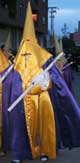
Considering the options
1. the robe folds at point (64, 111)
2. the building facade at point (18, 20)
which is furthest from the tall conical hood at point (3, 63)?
the building facade at point (18, 20)

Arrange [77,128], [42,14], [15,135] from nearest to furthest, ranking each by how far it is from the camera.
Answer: [15,135]
[77,128]
[42,14]

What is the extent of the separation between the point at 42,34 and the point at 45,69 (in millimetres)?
77653

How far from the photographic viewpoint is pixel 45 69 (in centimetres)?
806

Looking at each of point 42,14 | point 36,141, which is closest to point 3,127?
point 36,141

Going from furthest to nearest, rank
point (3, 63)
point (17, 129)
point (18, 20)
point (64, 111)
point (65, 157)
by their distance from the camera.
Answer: point (18, 20)
point (3, 63)
point (65, 157)
point (64, 111)
point (17, 129)

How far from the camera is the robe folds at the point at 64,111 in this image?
8367 mm

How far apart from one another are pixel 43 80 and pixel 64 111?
75 cm

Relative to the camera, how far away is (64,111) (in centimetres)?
845

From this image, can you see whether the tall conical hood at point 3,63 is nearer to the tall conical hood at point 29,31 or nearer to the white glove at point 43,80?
the tall conical hood at point 29,31

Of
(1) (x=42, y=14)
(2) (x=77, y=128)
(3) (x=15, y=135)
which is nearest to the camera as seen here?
(3) (x=15, y=135)

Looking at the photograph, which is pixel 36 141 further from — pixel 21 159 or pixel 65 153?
pixel 65 153

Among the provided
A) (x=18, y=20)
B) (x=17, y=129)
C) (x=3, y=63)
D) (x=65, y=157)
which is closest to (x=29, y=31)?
(x=3, y=63)

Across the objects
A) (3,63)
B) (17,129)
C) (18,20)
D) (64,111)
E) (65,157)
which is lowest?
(65,157)

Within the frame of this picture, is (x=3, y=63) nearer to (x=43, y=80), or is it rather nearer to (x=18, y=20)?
(x=43, y=80)
